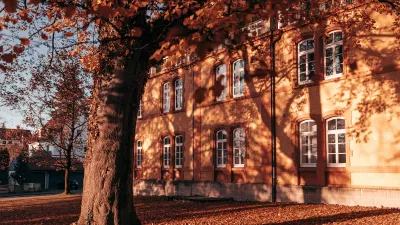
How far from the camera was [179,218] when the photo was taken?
43.4 ft

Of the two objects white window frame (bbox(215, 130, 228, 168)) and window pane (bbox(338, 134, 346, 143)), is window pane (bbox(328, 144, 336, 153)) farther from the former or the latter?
white window frame (bbox(215, 130, 228, 168))

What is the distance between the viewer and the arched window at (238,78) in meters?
22.0

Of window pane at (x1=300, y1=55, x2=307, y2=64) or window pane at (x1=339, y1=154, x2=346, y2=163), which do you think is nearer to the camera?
window pane at (x1=339, y1=154, x2=346, y2=163)

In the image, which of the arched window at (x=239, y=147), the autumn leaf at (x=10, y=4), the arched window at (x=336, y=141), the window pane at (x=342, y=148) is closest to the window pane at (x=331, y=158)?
the arched window at (x=336, y=141)

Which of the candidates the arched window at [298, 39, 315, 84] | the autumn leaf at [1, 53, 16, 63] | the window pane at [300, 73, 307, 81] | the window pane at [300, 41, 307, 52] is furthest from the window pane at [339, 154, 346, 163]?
the autumn leaf at [1, 53, 16, 63]

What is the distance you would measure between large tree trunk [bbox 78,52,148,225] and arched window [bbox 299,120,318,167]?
32.5ft

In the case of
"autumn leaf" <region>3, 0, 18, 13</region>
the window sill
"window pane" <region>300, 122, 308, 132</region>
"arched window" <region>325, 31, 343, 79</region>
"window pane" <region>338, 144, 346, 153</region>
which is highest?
"arched window" <region>325, 31, 343, 79</region>

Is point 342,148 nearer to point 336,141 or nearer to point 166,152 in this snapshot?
point 336,141

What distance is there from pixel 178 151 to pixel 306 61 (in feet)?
34.8

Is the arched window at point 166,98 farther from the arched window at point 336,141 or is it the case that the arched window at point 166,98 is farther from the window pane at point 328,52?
the arched window at point 336,141

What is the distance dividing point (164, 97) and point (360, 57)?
564 inches

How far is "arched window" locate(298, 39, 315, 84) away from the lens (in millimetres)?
18438

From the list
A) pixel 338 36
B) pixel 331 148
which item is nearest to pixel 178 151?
pixel 331 148

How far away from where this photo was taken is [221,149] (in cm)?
2295
